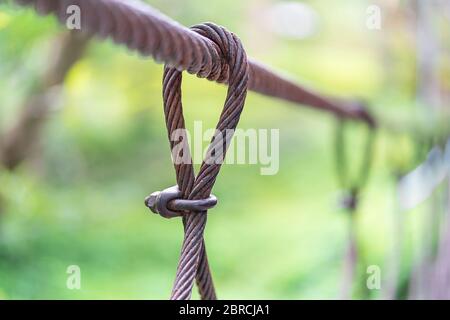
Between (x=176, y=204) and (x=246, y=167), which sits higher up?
(x=246, y=167)

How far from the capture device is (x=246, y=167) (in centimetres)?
287

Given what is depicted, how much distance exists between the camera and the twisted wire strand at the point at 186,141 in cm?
33

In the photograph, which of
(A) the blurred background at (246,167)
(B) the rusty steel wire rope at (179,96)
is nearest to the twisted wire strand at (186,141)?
(B) the rusty steel wire rope at (179,96)

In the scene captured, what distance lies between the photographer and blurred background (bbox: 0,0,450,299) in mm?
1165

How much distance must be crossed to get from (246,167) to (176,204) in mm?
2531

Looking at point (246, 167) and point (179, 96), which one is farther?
point (246, 167)

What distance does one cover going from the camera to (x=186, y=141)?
351 millimetres

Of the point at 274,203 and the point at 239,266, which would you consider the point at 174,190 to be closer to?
the point at 239,266

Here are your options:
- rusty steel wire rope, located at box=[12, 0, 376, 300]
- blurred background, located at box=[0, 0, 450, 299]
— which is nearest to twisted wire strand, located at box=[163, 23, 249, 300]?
rusty steel wire rope, located at box=[12, 0, 376, 300]

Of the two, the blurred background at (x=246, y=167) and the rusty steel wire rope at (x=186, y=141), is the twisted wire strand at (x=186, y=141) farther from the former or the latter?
the blurred background at (x=246, y=167)

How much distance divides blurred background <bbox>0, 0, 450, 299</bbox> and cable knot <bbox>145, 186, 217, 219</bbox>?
0.53 metres

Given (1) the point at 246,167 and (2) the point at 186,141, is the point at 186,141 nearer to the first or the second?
(2) the point at 186,141

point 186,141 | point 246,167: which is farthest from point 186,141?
point 246,167

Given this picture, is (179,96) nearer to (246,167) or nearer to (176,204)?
(176,204)
